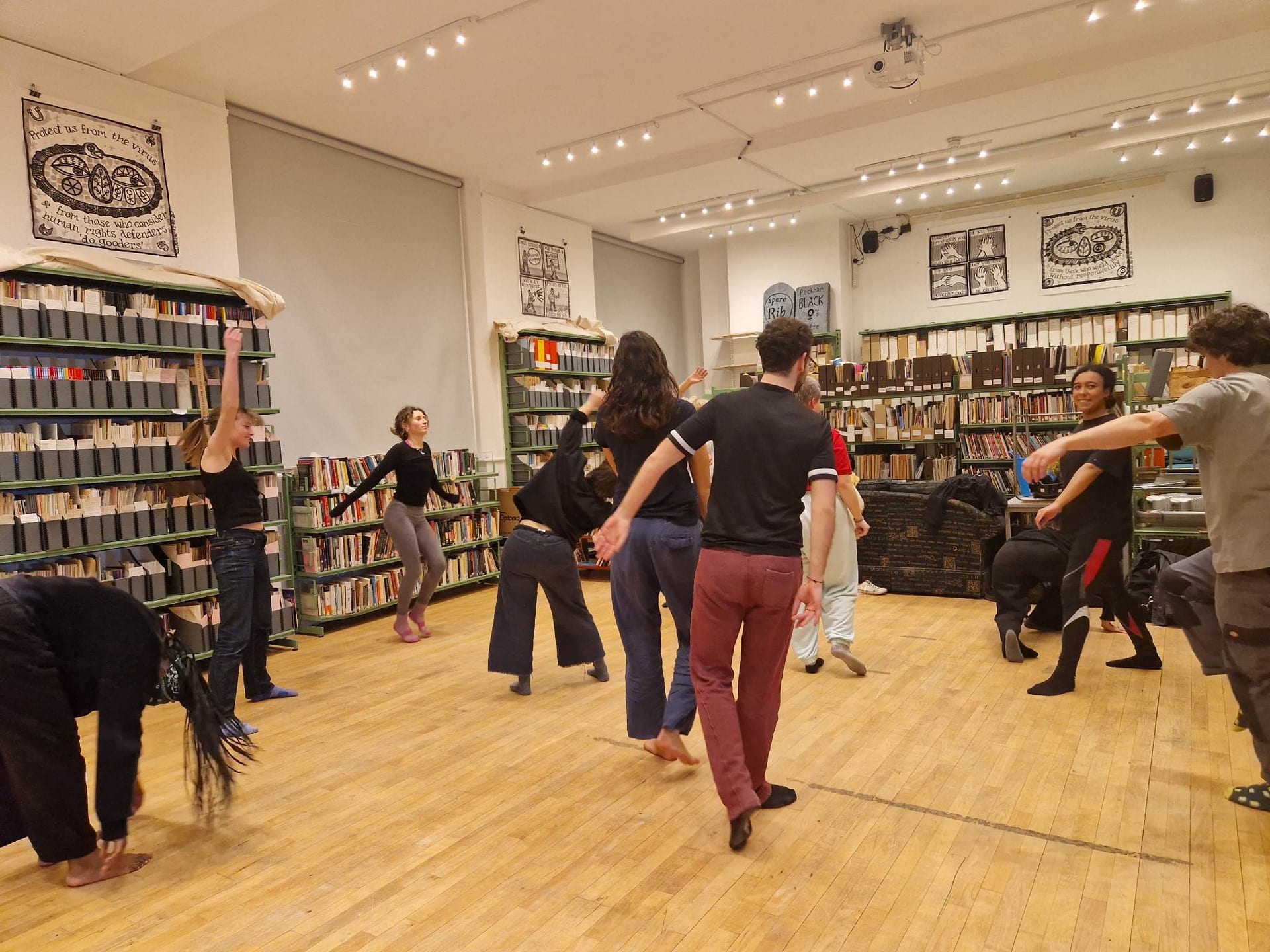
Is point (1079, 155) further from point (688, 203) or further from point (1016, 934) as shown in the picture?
point (1016, 934)

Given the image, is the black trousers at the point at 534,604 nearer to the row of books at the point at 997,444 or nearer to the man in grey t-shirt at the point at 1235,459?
the man in grey t-shirt at the point at 1235,459

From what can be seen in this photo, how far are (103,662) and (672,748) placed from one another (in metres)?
2.04

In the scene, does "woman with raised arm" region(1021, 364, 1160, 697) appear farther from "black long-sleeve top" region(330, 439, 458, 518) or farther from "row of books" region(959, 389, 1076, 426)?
"row of books" region(959, 389, 1076, 426)

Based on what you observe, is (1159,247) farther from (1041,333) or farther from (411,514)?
(411,514)

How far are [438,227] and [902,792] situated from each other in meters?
6.93

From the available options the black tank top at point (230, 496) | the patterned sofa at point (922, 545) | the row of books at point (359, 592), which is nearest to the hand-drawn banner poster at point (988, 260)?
the patterned sofa at point (922, 545)

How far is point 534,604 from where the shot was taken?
175 inches

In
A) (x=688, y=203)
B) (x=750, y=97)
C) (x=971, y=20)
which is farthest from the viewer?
(x=688, y=203)

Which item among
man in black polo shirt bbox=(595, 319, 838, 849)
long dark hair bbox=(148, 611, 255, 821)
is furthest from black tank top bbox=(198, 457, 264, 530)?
man in black polo shirt bbox=(595, 319, 838, 849)

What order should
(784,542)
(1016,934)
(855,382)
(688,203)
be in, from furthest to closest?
(688,203) → (855,382) → (784,542) → (1016,934)

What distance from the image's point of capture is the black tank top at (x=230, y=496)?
4.14 metres

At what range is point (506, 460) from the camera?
28.2 feet

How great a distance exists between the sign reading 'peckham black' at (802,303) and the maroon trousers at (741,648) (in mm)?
8223

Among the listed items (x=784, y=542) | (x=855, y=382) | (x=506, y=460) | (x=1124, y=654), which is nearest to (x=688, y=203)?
(x=855, y=382)
